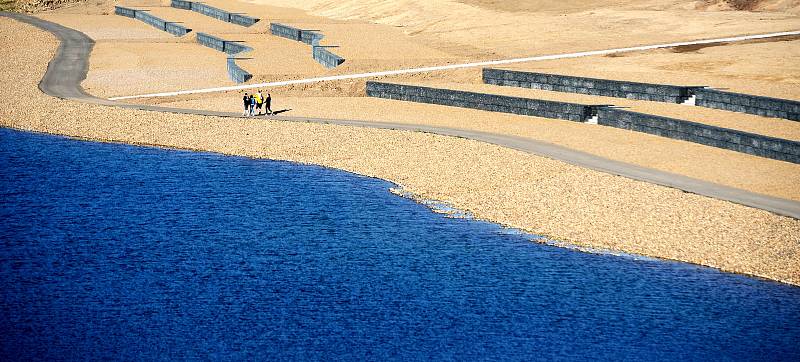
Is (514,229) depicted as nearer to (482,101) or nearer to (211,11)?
(482,101)

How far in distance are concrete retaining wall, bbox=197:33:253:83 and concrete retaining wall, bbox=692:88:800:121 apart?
27321mm

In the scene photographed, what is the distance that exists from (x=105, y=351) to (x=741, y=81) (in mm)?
41942

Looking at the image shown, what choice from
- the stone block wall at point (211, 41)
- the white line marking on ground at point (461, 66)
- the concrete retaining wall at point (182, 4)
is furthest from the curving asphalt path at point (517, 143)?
the concrete retaining wall at point (182, 4)

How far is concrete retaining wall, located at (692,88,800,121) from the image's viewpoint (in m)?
47.1

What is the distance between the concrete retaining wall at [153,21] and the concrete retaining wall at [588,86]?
40.0 m

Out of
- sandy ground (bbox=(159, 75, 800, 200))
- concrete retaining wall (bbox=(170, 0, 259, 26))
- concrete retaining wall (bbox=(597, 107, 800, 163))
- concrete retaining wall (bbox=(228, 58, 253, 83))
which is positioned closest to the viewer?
sandy ground (bbox=(159, 75, 800, 200))

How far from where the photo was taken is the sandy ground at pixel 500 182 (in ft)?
107

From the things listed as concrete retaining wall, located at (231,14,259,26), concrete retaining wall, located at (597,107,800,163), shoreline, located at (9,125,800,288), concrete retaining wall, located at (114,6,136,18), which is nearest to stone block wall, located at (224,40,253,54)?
concrete retaining wall, located at (231,14,259,26)

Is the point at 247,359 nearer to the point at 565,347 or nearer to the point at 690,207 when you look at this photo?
the point at 565,347

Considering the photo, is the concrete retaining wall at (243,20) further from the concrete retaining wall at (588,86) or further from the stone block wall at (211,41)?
the concrete retaining wall at (588,86)

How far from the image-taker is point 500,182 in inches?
1596

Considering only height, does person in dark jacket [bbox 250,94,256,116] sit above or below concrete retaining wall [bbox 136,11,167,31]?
below

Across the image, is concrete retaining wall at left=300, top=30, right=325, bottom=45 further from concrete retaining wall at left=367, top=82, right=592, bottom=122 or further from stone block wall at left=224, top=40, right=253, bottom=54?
concrete retaining wall at left=367, top=82, right=592, bottom=122

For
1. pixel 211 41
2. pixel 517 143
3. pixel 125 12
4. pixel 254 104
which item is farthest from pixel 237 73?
pixel 125 12
